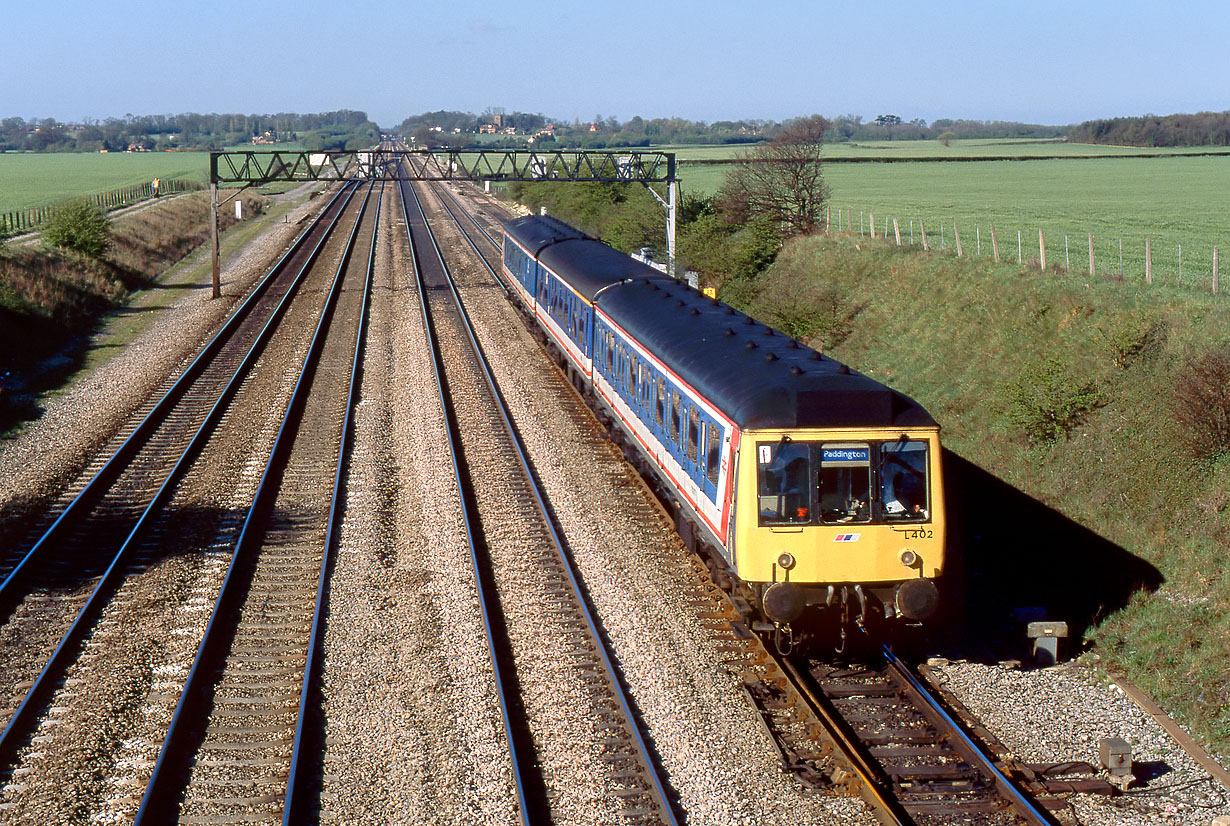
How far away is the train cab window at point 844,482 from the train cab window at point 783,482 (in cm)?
14

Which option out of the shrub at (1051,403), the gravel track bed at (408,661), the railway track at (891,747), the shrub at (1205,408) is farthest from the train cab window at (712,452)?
the shrub at (1051,403)

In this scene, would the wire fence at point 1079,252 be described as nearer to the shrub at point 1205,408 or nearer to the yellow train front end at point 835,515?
the shrub at point 1205,408

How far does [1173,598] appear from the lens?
13.0 metres

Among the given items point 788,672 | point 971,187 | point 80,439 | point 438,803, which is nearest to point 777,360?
point 788,672

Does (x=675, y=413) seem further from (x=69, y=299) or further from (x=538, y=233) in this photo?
(x=69, y=299)

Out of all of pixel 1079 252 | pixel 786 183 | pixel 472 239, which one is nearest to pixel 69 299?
pixel 786 183

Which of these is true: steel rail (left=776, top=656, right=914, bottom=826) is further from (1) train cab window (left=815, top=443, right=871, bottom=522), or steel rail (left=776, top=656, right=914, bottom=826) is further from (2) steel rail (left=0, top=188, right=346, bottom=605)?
(2) steel rail (left=0, top=188, right=346, bottom=605)

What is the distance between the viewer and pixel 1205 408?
14648 mm

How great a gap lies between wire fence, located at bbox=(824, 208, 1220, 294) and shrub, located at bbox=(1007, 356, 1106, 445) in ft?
14.2

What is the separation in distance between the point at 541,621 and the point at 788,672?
9.54 ft

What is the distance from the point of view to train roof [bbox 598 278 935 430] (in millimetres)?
11273

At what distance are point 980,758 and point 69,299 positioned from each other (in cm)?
3161

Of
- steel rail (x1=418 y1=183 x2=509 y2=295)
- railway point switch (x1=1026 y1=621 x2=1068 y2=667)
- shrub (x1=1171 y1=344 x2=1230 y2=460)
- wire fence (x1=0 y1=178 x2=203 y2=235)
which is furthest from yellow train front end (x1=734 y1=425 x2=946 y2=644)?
wire fence (x1=0 y1=178 x2=203 y2=235)

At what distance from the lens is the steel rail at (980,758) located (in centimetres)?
909
